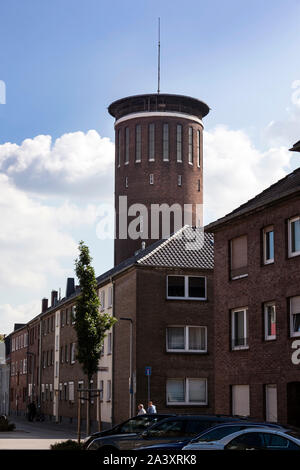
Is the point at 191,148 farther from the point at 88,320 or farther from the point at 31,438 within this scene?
the point at 88,320

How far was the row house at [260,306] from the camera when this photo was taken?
Answer: 26.8 metres

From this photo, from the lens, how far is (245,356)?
29641mm

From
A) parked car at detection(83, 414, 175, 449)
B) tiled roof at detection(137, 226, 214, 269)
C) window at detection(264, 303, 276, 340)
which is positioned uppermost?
tiled roof at detection(137, 226, 214, 269)

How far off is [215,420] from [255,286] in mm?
14130

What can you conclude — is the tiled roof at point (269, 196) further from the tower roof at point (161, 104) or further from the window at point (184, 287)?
the tower roof at point (161, 104)

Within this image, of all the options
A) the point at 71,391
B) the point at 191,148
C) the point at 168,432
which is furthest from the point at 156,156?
the point at 168,432

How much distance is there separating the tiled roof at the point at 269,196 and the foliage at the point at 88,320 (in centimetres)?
563

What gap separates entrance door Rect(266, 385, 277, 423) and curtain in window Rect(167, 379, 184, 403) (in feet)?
41.1

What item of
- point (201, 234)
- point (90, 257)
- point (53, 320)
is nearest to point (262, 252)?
point (90, 257)

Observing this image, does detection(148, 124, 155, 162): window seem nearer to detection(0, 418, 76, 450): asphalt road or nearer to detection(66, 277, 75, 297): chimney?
detection(66, 277, 75, 297): chimney

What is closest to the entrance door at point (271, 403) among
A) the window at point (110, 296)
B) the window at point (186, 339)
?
the window at point (186, 339)

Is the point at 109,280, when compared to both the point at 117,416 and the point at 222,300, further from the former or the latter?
the point at 222,300

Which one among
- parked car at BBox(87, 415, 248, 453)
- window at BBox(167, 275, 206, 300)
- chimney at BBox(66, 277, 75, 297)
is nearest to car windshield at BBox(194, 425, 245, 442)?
parked car at BBox(87, 415, 248, 453)

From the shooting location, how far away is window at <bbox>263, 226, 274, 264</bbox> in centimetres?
2875
